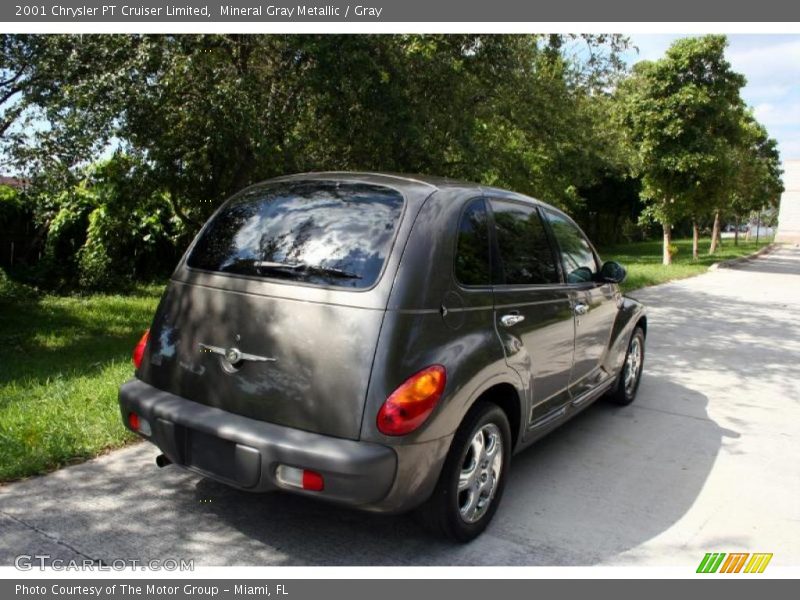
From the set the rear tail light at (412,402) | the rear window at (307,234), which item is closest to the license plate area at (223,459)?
the rear tail light at (412,402)

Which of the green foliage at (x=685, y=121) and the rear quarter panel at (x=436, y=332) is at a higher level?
Result: the green foliage at (x=685, y=121)

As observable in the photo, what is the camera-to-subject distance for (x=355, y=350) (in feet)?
9.20

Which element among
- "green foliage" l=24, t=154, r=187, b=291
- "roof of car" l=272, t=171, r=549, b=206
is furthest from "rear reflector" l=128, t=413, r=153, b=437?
"green foliage" l=24, t=154, r=187, b=291

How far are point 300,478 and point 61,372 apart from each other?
4.46 m

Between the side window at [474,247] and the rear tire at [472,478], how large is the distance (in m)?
0.65

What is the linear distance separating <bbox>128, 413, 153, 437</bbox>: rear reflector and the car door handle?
1.85 meters

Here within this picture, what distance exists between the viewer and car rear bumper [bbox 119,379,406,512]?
2695 millimetres

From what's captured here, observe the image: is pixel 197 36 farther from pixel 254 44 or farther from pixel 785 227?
pixel 785 227

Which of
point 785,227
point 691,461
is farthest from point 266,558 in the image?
point 785,227

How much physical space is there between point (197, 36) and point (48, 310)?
5666 millimetres

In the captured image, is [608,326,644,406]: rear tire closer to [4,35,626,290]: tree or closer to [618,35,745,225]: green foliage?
[4,35,626,290]: tree

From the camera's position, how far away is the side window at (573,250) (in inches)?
177

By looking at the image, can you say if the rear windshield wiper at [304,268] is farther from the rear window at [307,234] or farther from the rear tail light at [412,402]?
the rear tail light at [412,402]

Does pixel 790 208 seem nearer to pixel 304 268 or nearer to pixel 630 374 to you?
pixel 630 374
